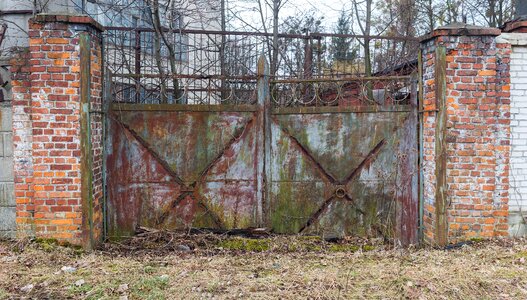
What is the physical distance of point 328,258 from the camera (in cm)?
487

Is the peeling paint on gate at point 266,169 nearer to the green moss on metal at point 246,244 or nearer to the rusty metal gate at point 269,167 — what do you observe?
the rusty metal gate at point 269,167

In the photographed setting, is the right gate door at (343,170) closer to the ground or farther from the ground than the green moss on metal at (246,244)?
farther from the ground

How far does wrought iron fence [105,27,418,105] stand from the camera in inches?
218

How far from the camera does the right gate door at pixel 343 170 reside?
5.41 m

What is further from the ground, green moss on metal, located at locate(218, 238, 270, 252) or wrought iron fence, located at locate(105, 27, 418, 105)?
wrought iron fence, located at locate(105, 27, 418, 105)

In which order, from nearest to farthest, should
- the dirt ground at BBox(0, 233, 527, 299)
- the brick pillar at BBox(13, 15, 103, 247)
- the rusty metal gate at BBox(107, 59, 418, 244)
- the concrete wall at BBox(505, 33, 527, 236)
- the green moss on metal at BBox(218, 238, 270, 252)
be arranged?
1. the dirt ground at BBox(0, 233, 527, 299)
2. the brick pillar at BBox(13, 15, 103, 247)
3. the concrete wall at BBox(505, 33, 527, 236)
4. the green moss on metal at BBox(218, 238, 270, 252)
5. the rusty metal gate at BBox(107, 59, 418, 244)

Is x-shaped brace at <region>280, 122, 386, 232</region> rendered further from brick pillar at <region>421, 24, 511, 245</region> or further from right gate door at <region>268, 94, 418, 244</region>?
brick pillar at <region>421, 24, 511, 245</region>

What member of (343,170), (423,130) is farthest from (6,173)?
(423,130)

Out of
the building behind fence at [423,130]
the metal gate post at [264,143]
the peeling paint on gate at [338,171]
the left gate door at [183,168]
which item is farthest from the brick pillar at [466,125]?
the left gate door at [183,168]

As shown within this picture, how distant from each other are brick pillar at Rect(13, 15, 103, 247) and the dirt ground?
372 mm

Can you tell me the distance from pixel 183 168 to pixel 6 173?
2059 mm

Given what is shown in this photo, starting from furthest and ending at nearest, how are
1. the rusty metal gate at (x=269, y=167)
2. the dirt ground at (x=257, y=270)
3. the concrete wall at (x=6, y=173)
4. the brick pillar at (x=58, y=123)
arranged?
the rusty metal gate at (x=269, y=167), the concrete wall at (x=6, y=173), the brick pillar at (x=58, y=123), the dirt ground at (x=257, y=270)

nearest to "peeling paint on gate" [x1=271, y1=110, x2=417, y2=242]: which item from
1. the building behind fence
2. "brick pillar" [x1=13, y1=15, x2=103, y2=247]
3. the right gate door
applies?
the right gate door

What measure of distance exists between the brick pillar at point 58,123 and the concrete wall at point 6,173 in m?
0.20
